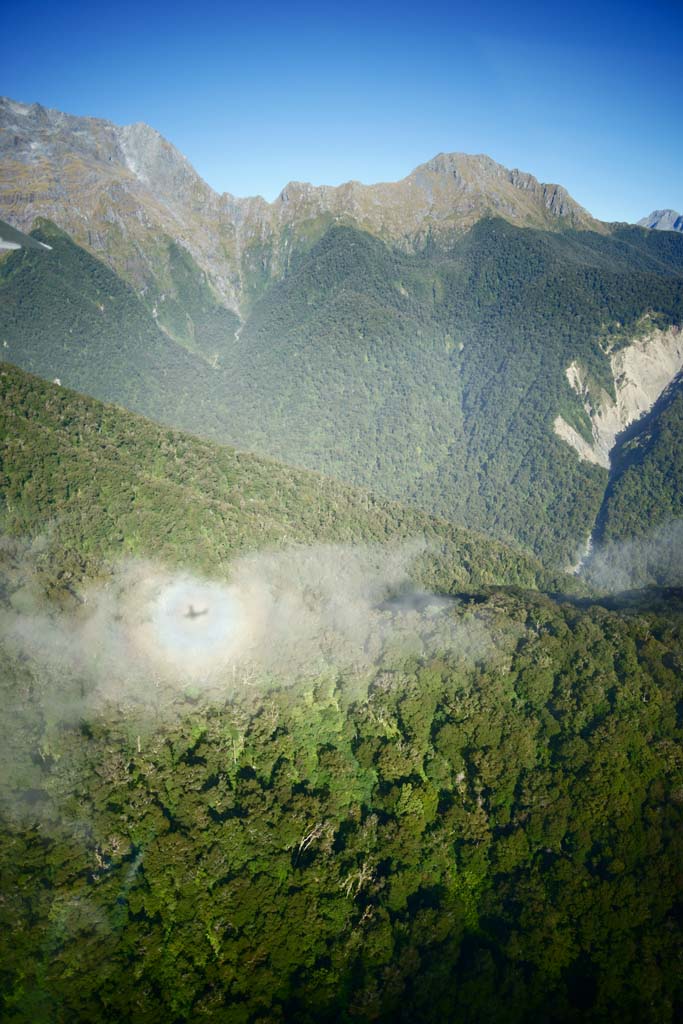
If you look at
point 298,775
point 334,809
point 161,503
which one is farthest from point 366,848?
point 161,503

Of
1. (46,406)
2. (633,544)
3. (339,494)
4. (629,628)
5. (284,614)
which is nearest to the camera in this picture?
(629,628)

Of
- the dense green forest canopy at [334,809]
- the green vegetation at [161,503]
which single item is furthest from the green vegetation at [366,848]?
the green vegetation at [161,503]

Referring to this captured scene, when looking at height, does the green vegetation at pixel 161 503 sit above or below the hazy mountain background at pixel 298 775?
above

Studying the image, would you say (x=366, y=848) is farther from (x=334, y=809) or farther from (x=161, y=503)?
(x=161, y=503)

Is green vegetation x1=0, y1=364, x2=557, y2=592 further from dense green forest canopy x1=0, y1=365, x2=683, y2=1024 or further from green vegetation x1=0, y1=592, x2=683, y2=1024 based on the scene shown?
green vegetation x1=0, y1=592, x2=683, y2=1024

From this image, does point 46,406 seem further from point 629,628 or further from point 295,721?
point 629,628

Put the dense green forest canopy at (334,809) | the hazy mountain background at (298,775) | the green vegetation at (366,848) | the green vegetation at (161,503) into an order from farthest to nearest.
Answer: the green vegetation at (161,503) → the hazy mountain background at (298,775) → the dense green forest canopy at (334,809) → the green vegetation at (366,848)

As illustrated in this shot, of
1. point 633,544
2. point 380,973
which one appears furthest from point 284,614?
point 633,544

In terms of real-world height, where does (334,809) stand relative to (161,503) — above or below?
below

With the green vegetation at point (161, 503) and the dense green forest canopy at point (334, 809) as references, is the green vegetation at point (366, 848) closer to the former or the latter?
the dense green forest canopy at point (334, 809)

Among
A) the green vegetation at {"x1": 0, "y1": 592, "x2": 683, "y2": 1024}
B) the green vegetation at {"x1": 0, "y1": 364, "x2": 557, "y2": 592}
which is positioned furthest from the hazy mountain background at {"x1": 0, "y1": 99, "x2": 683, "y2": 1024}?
the green vegetation at {"x1": 0, "y1": 364, "x2": 557, "y2": 592}

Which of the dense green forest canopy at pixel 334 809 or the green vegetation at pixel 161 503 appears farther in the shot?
the green vegetation at pixel 161 503
